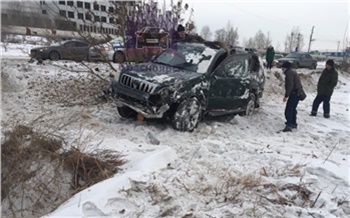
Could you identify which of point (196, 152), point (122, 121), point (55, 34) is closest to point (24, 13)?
point (55, 34)

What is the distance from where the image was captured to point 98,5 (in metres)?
7.80

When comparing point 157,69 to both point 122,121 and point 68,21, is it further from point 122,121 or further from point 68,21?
point 68,21

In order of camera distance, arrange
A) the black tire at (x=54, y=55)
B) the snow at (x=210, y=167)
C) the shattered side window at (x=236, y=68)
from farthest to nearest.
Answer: the black tire at (x=54, y=55) → the shattered side window at (x=236, y=68) → the snow at (x=210, y=167)

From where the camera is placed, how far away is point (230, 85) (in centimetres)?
656

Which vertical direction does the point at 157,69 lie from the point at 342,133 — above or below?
above

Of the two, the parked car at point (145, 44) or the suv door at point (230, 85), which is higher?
the parked car at point (145, 44)

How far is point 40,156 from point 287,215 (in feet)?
12.0

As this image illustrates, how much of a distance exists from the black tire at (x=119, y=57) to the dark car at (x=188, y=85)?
261 cm

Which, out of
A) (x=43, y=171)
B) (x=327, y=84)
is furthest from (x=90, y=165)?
(x=327, y=84)

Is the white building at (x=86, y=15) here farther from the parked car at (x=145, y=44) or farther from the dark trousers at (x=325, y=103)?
the dark trousers at (x=325, y=103)

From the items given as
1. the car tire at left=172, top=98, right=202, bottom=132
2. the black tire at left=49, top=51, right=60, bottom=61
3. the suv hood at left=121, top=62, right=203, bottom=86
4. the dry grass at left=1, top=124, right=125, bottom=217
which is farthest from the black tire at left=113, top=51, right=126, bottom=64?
the black tire at left=49, top=51, right=60, bottom=61

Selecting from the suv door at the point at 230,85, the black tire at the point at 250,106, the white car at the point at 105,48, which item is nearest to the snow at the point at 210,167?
the black tire at the point at 250,106

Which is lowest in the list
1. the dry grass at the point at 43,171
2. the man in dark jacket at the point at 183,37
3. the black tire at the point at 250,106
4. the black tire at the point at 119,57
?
the dry grass at the point at 43,171

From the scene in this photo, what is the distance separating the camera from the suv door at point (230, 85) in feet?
20.3
